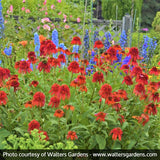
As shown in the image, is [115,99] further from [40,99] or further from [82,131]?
[40,99]

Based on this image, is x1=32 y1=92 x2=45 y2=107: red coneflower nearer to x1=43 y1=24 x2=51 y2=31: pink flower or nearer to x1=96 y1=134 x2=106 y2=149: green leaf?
x1=96 y1=134 x2=106 y2=149: green leaf

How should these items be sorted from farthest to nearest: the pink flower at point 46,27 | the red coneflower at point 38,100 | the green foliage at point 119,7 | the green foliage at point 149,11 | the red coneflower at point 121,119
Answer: the green foliage at point 149,11, the green foliage at point 119,7, the pink flower at point 46,27, the red coneflower at point 121,119, the red coneflower at point 38,100

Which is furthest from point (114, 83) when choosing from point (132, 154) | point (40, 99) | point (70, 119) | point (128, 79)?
point (40, 99)

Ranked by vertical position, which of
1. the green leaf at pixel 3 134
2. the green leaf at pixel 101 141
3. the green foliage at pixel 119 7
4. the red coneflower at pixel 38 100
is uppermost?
the green foliage at pixel 119 7

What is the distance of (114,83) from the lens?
2678mm

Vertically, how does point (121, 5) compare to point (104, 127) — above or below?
above

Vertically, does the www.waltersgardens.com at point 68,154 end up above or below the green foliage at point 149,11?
below

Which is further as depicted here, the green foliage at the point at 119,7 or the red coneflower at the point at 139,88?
the green foliage at the point at 119,7

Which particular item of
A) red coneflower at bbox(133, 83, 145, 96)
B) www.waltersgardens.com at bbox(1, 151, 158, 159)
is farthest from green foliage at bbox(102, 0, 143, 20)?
www.waltersgardens.com at bbox(1, 151, 158, 159)

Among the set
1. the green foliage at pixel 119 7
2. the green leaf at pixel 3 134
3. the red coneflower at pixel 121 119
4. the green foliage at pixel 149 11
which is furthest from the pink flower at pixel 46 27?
the green foliage at pixel 149 11

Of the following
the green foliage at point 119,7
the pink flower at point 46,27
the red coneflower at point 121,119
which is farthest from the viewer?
the green foliage at point 119,7

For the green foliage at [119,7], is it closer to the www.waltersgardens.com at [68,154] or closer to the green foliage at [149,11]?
the green foliage at [149,11]

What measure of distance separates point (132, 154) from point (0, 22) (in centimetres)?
306

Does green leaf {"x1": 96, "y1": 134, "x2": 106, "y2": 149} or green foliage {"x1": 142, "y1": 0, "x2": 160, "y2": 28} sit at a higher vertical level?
green foliage {"x1": 142, "y1": 0, "x2": 160, "y2": 28}
